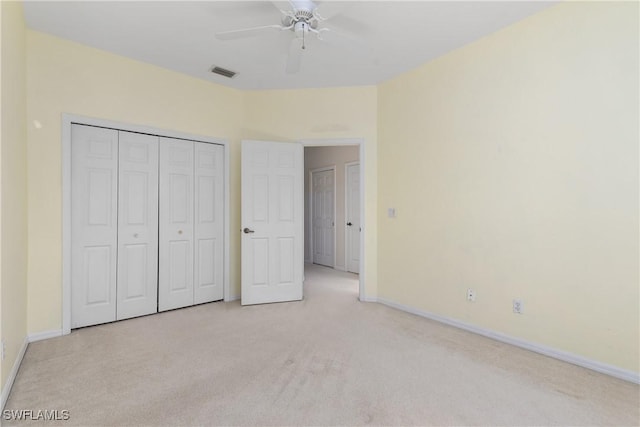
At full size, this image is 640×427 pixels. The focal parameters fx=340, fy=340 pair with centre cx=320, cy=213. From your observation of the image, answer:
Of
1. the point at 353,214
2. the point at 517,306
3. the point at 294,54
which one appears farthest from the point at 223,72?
the point at 517,306

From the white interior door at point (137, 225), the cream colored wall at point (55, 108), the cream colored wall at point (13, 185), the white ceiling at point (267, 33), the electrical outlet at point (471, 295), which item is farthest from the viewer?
the white interior door at point (137, 225)

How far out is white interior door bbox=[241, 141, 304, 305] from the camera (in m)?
3.90

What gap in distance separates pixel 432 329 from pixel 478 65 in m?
2.39

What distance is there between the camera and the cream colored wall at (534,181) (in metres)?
2.21

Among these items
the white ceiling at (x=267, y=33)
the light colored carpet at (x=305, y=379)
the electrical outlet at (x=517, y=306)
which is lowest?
the light colored carpet at (x=305, y=379)

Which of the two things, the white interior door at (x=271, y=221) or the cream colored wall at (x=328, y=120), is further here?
the cream colored wall at (x=328, y=120)

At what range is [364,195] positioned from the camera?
4.06 metres

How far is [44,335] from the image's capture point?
2834 millimetres

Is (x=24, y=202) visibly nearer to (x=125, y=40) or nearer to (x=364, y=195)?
(x=125, y=40)

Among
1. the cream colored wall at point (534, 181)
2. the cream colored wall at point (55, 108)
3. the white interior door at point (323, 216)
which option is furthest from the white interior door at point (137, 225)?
the white interior door at point (323, 216)

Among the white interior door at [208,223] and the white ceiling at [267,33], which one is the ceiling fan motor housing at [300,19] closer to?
the white ceiling at [267,33]

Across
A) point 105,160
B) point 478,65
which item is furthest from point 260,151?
point 478,65

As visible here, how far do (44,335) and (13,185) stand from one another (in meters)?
1.38

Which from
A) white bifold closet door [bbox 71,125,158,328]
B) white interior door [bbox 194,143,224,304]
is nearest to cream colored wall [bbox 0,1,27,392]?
white bifold closet door [bbox 71,125,158,328]
